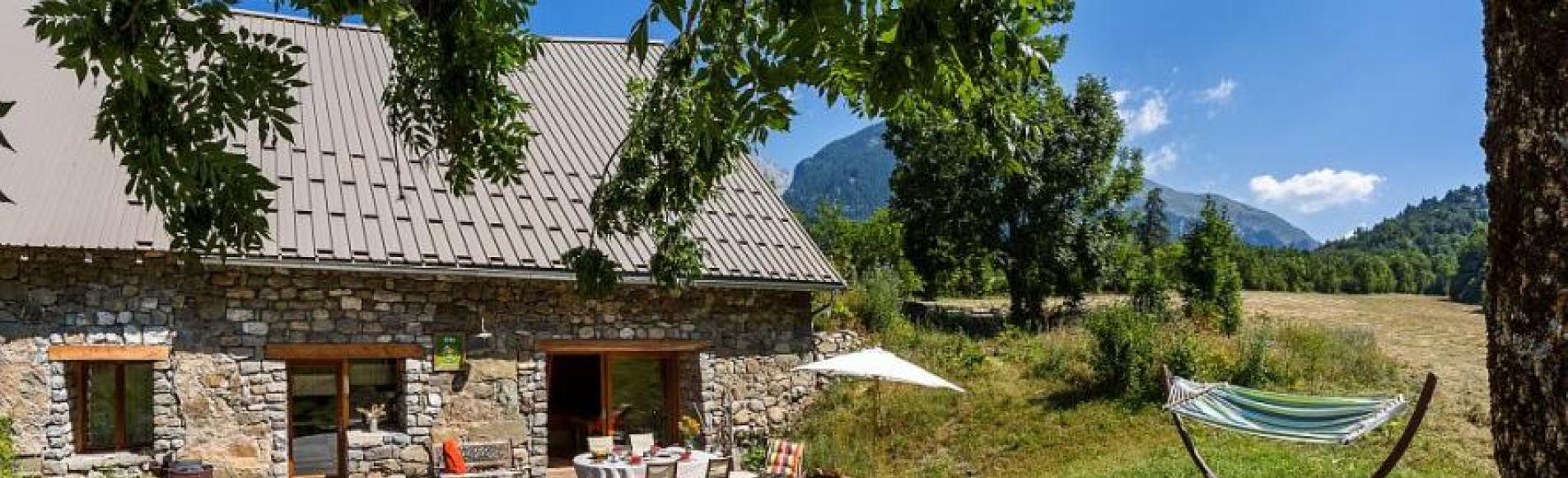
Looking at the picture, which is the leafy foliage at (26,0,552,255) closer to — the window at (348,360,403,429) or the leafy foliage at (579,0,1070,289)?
the leafy foliage at (579,0,1070,289)

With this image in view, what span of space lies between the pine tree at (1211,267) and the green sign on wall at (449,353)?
1201cm

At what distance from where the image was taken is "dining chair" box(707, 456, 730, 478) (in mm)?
10297

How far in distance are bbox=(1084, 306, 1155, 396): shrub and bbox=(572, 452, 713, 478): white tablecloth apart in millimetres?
5073

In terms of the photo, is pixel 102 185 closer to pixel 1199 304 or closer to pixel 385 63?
pixel 385 63

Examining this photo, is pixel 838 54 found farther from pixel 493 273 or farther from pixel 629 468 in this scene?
pixel 493 273

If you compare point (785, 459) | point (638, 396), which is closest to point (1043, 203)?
point (638, 396)

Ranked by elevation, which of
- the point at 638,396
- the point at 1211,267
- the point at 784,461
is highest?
the point at 1211,267

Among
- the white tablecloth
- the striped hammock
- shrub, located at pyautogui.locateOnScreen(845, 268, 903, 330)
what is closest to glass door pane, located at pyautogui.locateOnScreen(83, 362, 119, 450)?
the white tablecloth

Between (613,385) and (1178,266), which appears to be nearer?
(613,385)

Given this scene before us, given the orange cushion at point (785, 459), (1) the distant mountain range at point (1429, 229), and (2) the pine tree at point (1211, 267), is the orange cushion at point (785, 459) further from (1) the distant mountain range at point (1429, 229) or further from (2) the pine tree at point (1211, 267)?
(1) the distant mountain range at point (1429, 229)

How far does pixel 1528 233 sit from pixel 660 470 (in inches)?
325

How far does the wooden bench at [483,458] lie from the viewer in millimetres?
A: 10492

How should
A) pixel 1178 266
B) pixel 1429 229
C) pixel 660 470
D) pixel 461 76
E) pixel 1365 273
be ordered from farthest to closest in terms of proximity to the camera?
pixel 1429 229 < pixel 1365 273 < pixel 1178 266 < pixel 660 470 < pixel 461 76

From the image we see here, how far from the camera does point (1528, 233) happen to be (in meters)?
1.61
